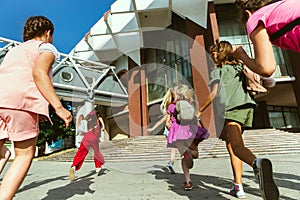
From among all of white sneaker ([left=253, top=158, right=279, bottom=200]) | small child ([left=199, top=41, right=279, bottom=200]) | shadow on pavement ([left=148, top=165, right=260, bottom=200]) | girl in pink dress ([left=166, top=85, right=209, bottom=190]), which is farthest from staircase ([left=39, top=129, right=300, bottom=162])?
white sneaker ([left=253, top=158, right=279, bottom=200])

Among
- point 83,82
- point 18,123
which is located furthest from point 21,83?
point 83,82

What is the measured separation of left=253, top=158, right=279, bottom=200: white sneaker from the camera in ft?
5.31

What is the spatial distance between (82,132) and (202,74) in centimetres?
968

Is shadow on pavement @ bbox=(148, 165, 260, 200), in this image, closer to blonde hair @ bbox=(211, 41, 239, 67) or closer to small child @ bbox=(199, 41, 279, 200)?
small child @ bbox=(199, 41, 279, 200)

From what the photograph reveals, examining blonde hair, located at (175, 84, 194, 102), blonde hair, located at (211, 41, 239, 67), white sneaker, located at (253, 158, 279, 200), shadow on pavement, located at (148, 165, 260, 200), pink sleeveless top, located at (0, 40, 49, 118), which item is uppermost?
blonde hair, located at (211, 41, 239, 67)

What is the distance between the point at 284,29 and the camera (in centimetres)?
127

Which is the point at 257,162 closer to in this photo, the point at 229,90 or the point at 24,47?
the point at 229,90

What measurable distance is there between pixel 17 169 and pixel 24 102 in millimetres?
450

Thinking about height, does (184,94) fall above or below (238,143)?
above

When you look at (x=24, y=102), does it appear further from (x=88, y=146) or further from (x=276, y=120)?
(x=276, y=120)

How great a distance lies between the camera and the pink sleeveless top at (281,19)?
1.23m

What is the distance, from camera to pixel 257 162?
187 cm

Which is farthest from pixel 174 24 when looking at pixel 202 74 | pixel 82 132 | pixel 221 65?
pixel 221 65

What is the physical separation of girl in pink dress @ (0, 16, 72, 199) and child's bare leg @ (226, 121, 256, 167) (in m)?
1.53
